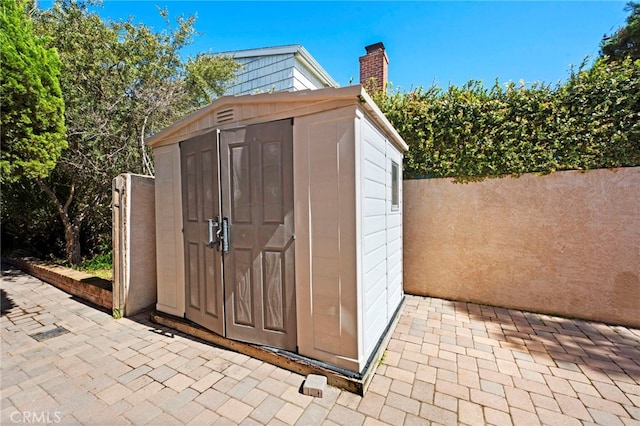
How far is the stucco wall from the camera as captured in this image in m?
3.41

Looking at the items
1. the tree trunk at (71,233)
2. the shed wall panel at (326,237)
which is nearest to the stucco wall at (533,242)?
the shed wall panel at (326,237)

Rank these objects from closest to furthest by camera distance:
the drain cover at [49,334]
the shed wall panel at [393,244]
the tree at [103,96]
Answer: the drain cover at [49,334], the shed wall panel at [393,244], the tree at [103,96]

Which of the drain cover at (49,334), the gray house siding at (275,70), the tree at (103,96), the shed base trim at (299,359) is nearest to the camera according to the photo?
the shed base trim at (299,359)

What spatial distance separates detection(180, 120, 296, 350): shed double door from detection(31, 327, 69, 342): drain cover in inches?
70.2

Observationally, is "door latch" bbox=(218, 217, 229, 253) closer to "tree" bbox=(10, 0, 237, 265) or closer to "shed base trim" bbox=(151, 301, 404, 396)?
"shed base trim" bbox=(151, 301, 404, 396)

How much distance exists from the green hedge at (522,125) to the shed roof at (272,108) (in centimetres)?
131

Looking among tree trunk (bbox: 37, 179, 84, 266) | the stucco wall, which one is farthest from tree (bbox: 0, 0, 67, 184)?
the stucco wall

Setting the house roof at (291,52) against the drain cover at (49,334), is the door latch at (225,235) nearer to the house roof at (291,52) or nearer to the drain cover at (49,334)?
the drain cover at (49,334)

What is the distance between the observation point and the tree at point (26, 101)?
9.02ft

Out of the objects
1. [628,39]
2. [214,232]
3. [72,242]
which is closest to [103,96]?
[72,242]

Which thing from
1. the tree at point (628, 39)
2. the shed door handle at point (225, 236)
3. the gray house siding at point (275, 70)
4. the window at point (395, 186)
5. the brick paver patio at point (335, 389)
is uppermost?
the tree at point (628, 39)

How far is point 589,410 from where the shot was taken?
6.51 feet

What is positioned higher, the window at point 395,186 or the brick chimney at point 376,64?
the brick chimney at point 376,64

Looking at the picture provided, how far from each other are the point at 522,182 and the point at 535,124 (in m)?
0.78
